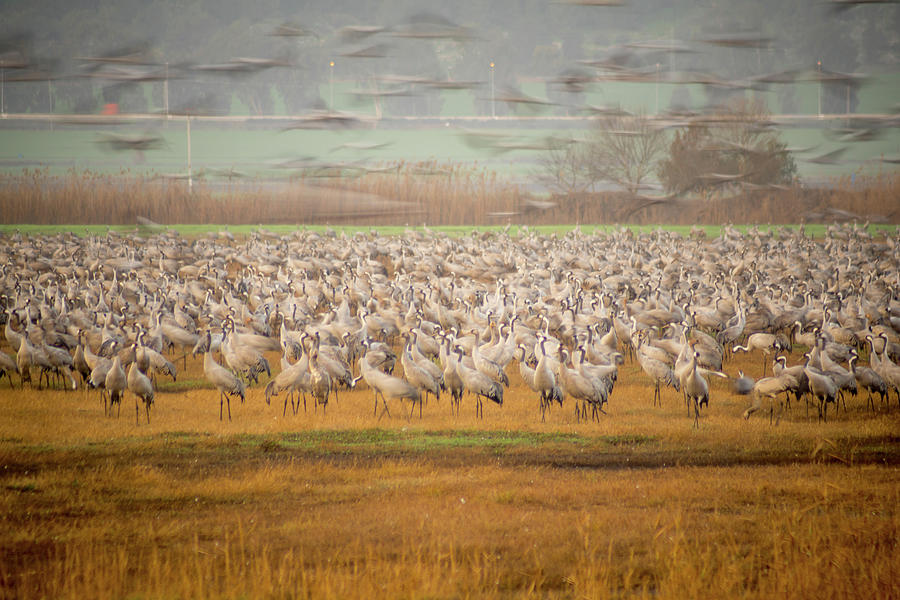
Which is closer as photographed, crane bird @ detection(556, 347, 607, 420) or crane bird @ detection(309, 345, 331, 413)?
crane bird @ detection(556, 347, 607, 420)

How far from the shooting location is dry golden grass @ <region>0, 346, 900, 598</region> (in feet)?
23.8

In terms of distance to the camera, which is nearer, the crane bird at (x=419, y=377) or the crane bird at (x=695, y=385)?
the crane bird at (x=695, y=385)

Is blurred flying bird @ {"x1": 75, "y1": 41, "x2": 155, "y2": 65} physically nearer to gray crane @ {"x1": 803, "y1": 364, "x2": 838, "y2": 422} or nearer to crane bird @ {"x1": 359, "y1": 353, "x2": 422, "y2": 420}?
crane bird @ {"x1": 359, "y1": 353, "x2": 422, "y2": 420}

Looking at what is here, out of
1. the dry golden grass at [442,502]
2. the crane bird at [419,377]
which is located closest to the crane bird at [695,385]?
the dry golden grass at [442,502]

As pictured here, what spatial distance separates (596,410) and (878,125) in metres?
8.38

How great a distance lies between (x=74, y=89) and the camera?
7.03 metres

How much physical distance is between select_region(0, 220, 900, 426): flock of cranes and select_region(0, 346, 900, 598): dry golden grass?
0.58m

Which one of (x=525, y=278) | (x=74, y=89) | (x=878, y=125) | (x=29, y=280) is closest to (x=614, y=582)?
(x=878, y=125)

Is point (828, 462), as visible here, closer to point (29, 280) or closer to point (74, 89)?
point (74, 89)

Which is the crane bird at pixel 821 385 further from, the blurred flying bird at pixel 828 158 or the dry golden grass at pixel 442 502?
the blurred flying bird at pixel 828 158

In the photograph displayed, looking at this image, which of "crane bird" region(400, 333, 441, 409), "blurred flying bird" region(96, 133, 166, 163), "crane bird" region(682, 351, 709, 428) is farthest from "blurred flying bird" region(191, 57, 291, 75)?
"crane bird" region(682, 351, 709, 428)

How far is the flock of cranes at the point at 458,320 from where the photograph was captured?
1345 cm

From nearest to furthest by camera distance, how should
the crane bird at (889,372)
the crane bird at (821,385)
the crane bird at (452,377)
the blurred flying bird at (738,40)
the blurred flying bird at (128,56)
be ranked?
the blurred flying bird at (738,40), the blurred flying bird at (128,56), the crane bird at (821,385), the crane bird at (889,372), the crane bird at (452,377)

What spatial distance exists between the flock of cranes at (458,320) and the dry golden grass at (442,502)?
0.58 m
